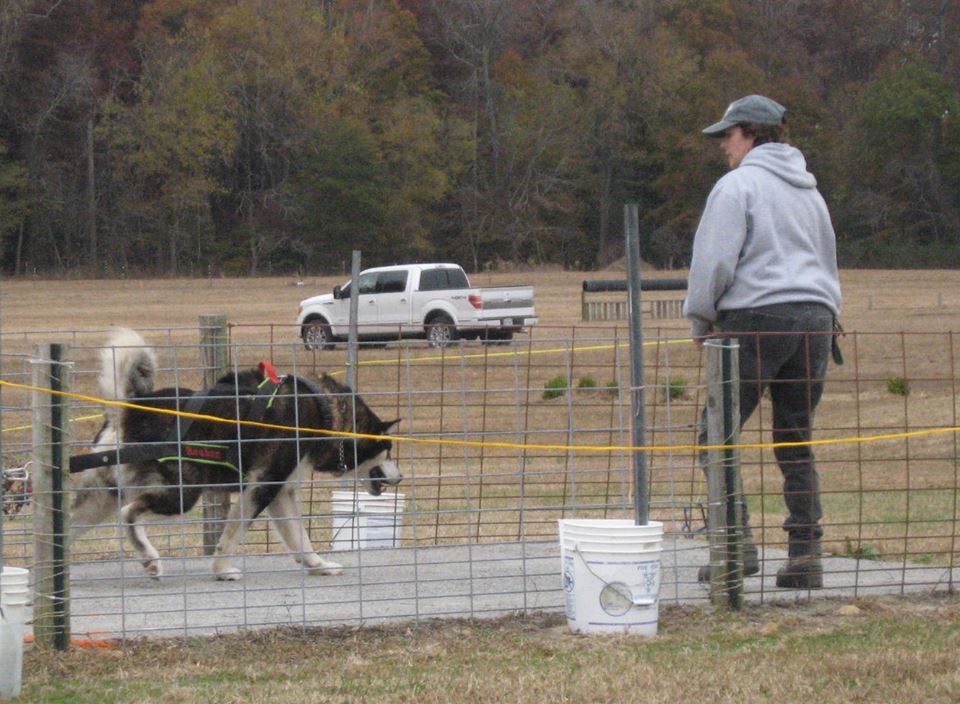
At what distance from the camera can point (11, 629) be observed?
4.57 meters

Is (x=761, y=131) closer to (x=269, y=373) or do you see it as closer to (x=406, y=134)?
(x=269, y=373)

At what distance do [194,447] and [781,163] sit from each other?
111 inches

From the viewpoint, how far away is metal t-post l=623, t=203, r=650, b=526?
5105 millimetres

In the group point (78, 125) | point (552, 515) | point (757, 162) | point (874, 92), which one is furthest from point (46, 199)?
point (757, 162)

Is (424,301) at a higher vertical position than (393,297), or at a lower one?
lower

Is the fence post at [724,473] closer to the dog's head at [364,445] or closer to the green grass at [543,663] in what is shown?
the green grass at [543,663]

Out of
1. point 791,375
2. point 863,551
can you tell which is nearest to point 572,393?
point 791,375

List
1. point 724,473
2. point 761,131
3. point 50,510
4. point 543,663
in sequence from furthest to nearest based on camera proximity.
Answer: point 761,131 → point 724,473 → point 50,510 → point 543,663

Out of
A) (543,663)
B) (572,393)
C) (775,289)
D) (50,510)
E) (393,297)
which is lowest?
(543,663)

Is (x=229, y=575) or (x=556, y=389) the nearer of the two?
(x=556, y=389)

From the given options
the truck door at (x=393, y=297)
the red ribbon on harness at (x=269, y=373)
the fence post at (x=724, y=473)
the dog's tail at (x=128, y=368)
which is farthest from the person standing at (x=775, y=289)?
the truck door at (x=393, y=297)

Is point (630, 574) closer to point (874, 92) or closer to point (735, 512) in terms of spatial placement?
point (735, 512)

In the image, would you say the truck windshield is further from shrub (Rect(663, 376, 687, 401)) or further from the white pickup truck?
shrub (Rect(663, 376, 687, 401))

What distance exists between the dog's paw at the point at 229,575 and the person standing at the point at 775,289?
6.99 feet
